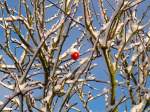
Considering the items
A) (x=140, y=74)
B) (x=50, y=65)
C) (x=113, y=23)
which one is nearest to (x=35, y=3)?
(x=50, y=65)

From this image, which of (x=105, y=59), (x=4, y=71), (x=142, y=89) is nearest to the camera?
(x=105, y=59)

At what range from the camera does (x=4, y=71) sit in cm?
790

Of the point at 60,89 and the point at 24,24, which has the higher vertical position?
the point at 24,24

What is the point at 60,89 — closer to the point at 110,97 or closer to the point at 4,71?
the point at 110,97

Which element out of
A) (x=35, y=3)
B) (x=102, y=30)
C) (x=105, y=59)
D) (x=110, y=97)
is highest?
(x=35, y=3)

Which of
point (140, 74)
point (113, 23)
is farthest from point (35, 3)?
point (140, 74)

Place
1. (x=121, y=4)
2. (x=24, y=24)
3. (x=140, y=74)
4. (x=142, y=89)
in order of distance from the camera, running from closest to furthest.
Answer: (x=121, y=4) < (x=142, y=89) < (x=140, y=74) < (x=24, y=24)

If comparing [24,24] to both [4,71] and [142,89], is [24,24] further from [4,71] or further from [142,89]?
[142,89]

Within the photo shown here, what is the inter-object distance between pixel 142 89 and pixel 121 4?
159 cm

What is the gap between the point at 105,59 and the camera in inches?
197

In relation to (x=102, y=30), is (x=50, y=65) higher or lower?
lower

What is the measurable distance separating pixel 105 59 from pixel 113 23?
17.0 inches

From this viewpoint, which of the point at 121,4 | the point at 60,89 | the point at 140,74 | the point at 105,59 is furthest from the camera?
the point at 140,74

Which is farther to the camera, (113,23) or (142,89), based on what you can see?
(142,89)
